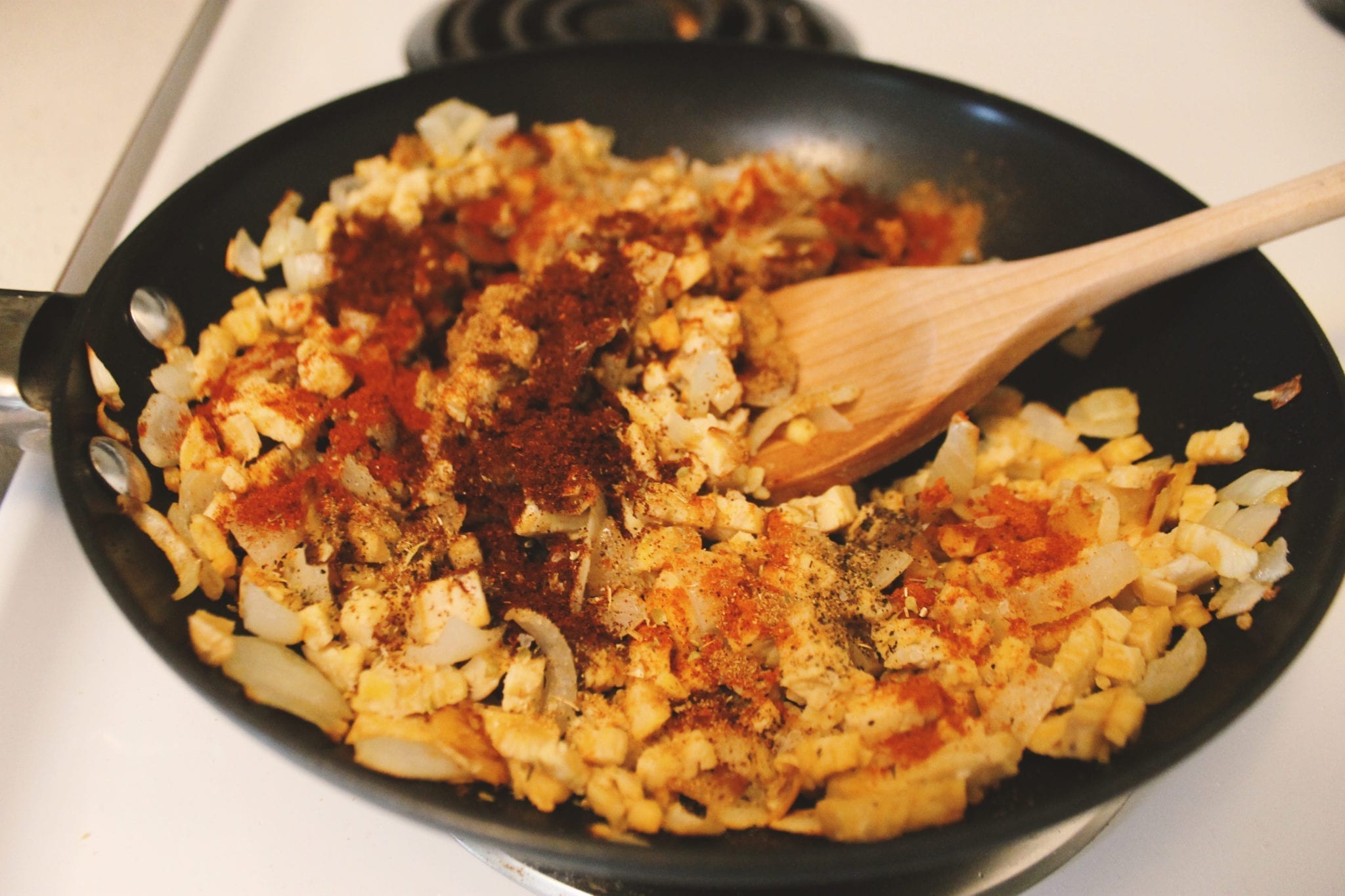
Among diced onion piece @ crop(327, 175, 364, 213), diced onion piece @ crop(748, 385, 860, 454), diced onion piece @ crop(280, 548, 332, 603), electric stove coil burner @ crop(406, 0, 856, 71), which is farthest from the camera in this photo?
electric stove coil burner @ crop(406, 0, 856, 71)

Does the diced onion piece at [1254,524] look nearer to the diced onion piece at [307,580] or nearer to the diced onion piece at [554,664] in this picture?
the diced onion piece at [554,664]

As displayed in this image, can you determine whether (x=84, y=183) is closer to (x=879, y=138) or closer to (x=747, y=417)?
(x=747, y=417)

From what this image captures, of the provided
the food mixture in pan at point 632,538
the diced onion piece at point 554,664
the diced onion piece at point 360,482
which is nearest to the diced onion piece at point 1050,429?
the food mixture in pan at point 632,538

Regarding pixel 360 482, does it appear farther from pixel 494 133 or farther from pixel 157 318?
pixel 494 133

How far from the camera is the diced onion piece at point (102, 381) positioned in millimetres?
962

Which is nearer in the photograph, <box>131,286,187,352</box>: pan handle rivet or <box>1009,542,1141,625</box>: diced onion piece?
<box>1009,542,1141,625</box>: diced onion piece

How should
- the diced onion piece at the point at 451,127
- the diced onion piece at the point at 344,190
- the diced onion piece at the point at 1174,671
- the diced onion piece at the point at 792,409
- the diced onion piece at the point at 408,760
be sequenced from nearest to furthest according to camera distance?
the diced onion piece at the point at 408,760, the diced onion piece at the point at 1174,671, the diced onion piece at the point at 792,409, the diced onion piece at the point at 344,190, the diced onion piece at the point at 451,127

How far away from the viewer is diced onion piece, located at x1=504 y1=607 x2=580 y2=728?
0.92 m

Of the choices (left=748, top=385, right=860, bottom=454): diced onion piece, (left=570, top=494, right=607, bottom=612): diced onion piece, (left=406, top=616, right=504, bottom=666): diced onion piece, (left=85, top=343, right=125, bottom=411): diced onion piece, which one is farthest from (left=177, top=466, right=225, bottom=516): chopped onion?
(left=748, top=385, right=860, bottom=454): diced onion piece

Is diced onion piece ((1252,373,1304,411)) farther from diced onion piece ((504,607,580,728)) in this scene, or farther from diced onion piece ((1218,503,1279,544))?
diced onion piece ((504,607,580,728))

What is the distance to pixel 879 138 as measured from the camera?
1.51 m

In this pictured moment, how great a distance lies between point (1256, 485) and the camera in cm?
100

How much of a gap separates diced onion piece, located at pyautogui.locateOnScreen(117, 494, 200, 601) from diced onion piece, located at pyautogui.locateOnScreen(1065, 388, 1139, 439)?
1171 millimetres

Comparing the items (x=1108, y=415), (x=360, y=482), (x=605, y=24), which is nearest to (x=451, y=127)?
(x=605, y=24)
